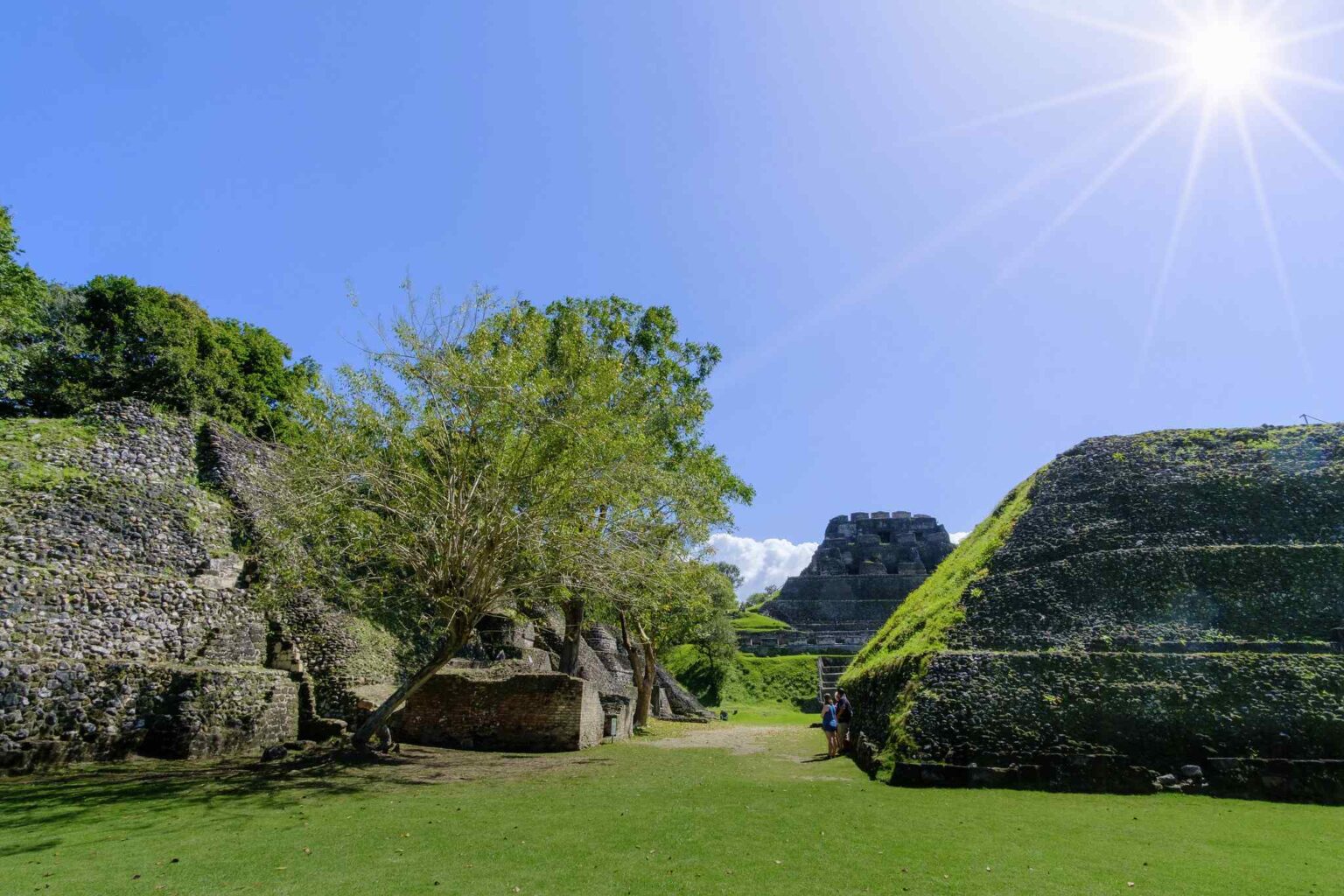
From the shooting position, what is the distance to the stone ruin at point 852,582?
115 ft

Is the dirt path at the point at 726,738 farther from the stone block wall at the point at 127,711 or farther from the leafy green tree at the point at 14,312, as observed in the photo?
the leafy green tree at the point at 14,312

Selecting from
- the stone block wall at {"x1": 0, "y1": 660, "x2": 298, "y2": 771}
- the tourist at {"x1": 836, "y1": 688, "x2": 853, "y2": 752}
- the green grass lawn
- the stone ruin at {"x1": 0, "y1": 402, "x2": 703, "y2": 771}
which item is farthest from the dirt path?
the stone block wall at {"x1": 0, "y1": 660, "x2": 298, "y2": 771}

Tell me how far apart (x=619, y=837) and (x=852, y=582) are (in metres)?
36.8

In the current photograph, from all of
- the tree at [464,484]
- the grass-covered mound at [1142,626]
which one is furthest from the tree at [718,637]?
the tree at [464,484]

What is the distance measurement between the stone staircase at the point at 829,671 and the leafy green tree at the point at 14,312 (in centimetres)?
2658

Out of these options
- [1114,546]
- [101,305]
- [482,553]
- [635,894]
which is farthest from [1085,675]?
[101,305]

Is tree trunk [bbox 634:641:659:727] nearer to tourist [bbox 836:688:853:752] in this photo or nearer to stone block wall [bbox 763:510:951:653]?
tourist [bbox 836:688:853:752]

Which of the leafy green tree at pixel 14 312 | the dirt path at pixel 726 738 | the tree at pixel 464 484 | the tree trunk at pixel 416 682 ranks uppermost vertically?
the leafy green tree at pixel 14 312

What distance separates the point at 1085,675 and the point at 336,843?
10.1m

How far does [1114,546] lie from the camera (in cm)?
1403

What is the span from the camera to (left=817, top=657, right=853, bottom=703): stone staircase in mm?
27325

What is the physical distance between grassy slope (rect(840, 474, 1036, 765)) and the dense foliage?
13939 millimetres

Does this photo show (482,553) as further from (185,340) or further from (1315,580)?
(185,340)

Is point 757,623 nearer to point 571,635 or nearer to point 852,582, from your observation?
point 852,582
